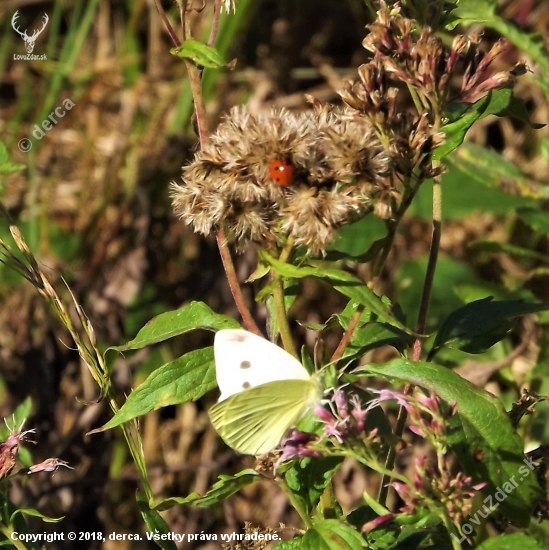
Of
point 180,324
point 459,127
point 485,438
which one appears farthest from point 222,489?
point 459,127

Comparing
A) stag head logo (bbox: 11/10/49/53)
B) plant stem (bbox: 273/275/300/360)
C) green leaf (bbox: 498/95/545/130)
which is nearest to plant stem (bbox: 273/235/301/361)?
plant stem (bbox: 273/275/300/360)

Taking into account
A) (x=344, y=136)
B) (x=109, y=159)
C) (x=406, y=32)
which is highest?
→ (x=406, y=32)

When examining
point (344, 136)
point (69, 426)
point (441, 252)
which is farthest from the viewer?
point (441, 252)

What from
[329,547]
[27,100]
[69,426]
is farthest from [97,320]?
[329,547]

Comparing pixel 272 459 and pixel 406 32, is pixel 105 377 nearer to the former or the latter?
pixel 272 459

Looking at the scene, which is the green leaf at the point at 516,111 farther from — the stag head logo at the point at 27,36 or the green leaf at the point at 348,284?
the stag head logo at the point at 27,36

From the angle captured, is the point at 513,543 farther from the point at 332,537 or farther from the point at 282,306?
the point at 282,306

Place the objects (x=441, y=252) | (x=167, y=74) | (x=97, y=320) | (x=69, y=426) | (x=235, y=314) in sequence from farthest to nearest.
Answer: (x=167, y=74), (x=441, y=252), (x=235, y=314), (x=97, y=320), (x=69, y=426)
